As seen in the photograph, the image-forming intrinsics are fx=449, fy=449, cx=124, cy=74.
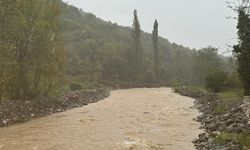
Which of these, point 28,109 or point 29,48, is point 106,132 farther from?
point 29,48

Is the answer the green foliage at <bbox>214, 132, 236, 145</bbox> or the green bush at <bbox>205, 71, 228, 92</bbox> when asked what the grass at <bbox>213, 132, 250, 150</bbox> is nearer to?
the green foliage at <bbox>214, 132, 236, 145</bbox>

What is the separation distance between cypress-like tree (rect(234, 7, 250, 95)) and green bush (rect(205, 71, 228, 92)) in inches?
601

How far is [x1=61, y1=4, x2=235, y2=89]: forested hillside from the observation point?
101 m

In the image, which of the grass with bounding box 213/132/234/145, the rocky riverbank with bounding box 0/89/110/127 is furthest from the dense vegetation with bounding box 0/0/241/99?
the grass with bounding box 213/132/234/145

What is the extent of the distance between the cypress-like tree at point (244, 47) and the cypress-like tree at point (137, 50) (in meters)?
69.4

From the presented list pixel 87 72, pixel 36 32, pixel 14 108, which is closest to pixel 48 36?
pixel 36 32

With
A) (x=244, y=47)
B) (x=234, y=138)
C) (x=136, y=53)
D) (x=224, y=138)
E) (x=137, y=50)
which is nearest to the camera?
(x=234, y=138)

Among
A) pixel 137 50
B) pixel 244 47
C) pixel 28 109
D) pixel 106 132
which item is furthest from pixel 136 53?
pixel 106 132

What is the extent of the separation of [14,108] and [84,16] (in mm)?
136550

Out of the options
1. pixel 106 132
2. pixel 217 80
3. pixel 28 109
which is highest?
pixel 217 80

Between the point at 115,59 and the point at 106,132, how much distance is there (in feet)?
293

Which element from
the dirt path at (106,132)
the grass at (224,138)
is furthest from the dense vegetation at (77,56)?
the grass at (224,138)

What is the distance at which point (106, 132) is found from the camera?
2634 centimetres

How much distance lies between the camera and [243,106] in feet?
99.2
